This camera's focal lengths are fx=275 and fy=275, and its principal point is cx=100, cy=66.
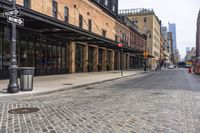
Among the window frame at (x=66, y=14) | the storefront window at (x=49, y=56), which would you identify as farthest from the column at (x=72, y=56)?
the storefront window at (x=49, y=56)

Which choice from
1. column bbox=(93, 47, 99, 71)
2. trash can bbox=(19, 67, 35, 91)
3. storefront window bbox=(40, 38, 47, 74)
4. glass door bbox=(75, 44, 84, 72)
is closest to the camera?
trash can bbox=(19, 67, 35, 91)

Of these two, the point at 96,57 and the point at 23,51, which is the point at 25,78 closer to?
the point at 23,51

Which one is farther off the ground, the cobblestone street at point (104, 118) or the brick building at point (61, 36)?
the brick building at point (61, 36)

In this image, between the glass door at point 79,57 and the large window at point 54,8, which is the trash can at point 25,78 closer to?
the large window at point 54,8

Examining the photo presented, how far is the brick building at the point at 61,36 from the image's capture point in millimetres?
21328

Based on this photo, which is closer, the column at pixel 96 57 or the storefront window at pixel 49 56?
the storefront window at pixel 49 56

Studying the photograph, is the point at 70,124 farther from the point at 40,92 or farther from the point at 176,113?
the point at 40,92

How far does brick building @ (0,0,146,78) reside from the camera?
21328 mm

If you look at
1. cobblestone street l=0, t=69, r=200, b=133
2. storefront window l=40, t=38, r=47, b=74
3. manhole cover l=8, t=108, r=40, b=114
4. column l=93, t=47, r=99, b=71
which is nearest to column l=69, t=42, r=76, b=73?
storefront window l=40, t=38, r=47, b=74

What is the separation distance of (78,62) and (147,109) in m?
27.5

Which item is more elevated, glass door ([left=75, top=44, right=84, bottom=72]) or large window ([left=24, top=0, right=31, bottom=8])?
large window ([left=24, top=0, right=31, bottom=8])

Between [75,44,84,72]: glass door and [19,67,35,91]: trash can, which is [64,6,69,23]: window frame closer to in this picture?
[75,44,84,72]: glass door

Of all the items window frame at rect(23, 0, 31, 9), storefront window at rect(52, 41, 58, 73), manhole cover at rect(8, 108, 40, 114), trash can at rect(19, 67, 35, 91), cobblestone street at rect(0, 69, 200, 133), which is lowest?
cobblestone street at rect(0, 69, 200, 133)

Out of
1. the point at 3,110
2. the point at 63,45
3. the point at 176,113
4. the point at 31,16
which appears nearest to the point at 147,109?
the point at 176,113
